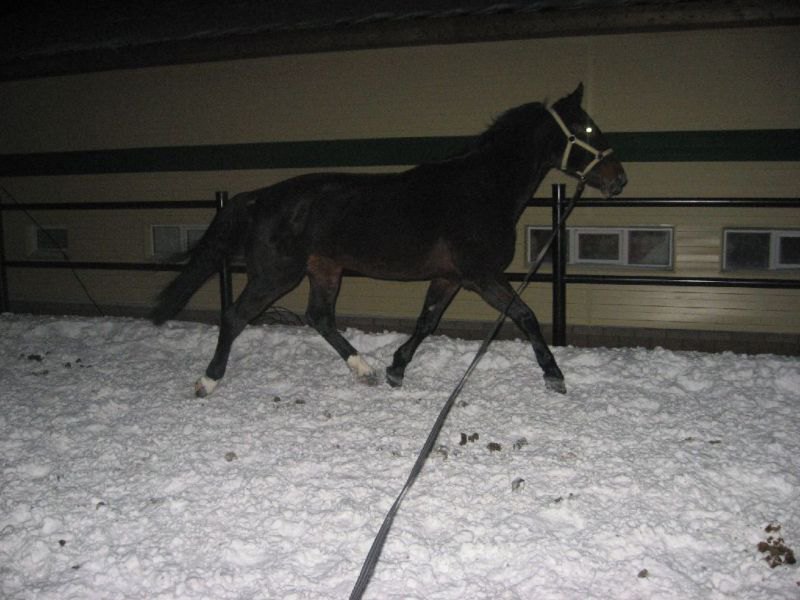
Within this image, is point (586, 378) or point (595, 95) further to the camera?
point (595, 95)

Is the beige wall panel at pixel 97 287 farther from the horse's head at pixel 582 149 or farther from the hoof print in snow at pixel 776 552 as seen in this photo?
the hoof print in snow at pixel 776 552

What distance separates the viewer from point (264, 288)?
495cm

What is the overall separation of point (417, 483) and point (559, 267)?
289 centimetres

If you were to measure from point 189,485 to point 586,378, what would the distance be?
302 centimetres

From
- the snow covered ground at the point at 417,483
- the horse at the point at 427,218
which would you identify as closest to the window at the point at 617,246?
the snow covered ground at the point at 417,483

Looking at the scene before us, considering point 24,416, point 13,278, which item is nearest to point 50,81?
point 13,278

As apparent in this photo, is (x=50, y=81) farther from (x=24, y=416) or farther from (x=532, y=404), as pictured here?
(x=532, y=404)

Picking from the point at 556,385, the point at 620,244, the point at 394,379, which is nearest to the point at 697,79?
the point at 620,244

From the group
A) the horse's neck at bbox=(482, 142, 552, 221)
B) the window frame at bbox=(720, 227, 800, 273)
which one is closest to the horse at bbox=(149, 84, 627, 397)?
the horse's neck at bbox=(482, 142, 552, 221)

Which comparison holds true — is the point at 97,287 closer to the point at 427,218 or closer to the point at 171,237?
the point at 171,237

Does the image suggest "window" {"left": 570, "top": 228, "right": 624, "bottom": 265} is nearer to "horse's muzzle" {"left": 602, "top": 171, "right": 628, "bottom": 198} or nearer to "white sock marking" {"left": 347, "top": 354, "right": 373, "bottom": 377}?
"horse's muzzle" {"left": 602, "top": 171, "right": 628, "bottom": 198}

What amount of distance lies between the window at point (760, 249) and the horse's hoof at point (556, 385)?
104 inches

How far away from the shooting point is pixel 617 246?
671 centimetres

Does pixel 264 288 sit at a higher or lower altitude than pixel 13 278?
higher
